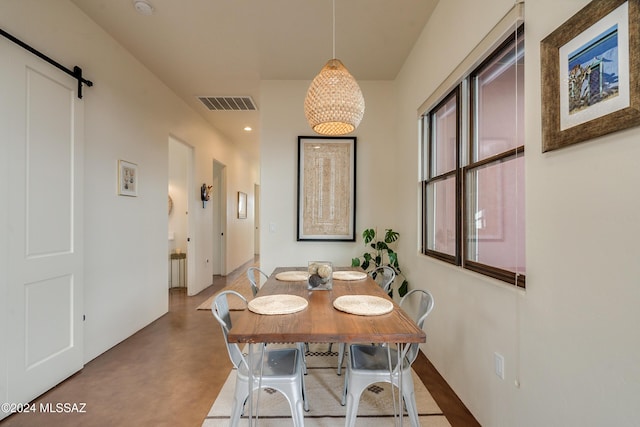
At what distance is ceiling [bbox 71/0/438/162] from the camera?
7.64ft

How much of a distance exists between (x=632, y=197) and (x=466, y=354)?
1.37m

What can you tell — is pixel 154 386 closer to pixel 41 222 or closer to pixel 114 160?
pixel 41 222

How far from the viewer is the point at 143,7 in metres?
2.31

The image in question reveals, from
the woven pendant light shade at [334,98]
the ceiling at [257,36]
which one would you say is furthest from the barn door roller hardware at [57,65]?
the woven pendant light shade at [334,98]

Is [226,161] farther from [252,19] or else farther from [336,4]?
[336,4]

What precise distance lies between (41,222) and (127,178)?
3.40 feet

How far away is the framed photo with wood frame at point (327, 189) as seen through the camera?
354 centimetres

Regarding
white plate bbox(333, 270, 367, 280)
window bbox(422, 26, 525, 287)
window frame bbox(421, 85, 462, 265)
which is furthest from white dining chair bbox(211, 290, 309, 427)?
window frame bbox(421, 85, 462, 265)

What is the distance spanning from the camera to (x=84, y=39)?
243 centimetres

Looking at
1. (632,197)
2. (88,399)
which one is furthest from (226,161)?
(632,197)

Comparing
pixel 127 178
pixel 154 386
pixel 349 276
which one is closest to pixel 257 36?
pixel 127 178

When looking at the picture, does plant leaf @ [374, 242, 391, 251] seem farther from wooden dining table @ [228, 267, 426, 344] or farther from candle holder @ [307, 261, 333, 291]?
wooden dining table @ [228, 267, 426, 344]

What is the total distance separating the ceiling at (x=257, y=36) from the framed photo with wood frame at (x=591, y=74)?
5.03 ft

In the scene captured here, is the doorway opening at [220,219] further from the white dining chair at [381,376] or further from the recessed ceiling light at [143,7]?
the white dining chair at [381,376]
